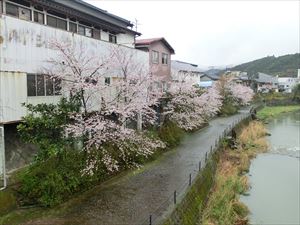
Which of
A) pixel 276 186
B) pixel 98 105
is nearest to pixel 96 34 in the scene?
pixel 98 105

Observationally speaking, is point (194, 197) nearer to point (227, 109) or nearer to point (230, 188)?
point (230, 188)

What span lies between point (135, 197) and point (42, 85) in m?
5.13

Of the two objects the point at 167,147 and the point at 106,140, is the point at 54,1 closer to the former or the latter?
the point at 106,140

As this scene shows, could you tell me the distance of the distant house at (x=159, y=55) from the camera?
75.5ft

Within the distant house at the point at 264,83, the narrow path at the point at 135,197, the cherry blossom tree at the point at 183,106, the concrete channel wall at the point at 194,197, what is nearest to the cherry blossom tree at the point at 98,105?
the narrow path at the point at 135,197

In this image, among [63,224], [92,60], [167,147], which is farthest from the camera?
[167,147]

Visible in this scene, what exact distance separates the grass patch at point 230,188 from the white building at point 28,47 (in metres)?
7.02

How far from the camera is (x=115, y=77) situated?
15.8 meters

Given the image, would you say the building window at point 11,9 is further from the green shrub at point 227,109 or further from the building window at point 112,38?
the green shrub at point 227,109

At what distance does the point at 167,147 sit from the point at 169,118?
2945 mm

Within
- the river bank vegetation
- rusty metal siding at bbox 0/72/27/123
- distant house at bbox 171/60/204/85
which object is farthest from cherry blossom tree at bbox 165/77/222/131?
rusty metal siding at bbox 0/72/27/123

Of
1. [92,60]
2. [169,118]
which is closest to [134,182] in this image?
[92,60]

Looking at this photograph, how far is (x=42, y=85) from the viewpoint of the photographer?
1180cm

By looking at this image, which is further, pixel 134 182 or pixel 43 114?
pixel 134 182
